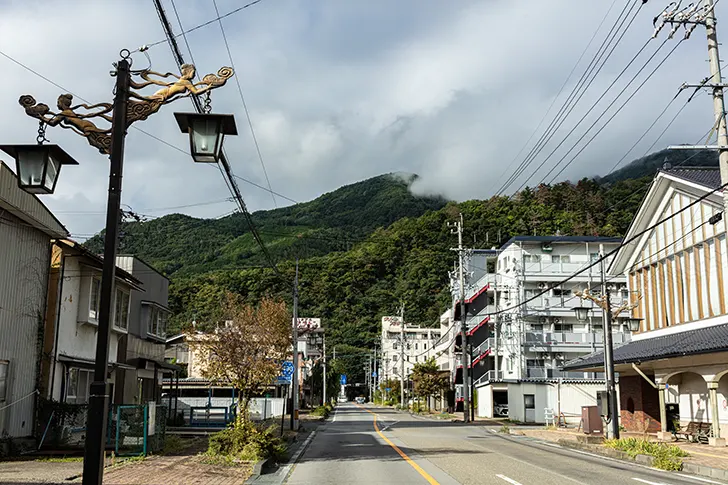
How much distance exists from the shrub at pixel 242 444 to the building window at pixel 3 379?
5945 mm

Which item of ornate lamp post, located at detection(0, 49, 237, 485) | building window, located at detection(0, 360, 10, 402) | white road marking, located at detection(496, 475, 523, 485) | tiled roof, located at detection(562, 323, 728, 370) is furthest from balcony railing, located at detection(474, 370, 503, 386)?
ornate lamp post, located at detection(0, 49, 237, 485)

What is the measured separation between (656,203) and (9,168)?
81.9ft

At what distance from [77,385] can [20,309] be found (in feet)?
15.3

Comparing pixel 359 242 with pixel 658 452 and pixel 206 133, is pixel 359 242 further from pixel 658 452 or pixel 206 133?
pixel 206 133

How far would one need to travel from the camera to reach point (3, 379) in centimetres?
1859

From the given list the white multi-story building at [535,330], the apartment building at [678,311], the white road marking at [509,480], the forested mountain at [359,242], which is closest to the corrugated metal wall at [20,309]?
the forested mountain at [359,242]

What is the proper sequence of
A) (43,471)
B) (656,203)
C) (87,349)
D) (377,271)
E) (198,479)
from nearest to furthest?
(198,479) < (43,471) < (87,349) < (656,203) < (377,271)

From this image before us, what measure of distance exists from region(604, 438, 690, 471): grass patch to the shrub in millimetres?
10029

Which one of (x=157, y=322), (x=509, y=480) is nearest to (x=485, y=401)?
(x=157, y=322)

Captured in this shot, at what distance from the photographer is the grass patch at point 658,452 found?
56.5 ft

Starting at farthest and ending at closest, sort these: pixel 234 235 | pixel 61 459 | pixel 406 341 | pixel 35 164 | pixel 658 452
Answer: pixel 406 341 < pixel 234 235 < pixel 658 452 < pixel 61 459 < pixel 35 164

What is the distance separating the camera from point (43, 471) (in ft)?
48.1

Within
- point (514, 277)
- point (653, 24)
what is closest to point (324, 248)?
point (514, 277)

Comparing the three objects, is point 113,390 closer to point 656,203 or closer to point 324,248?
point 656,203
